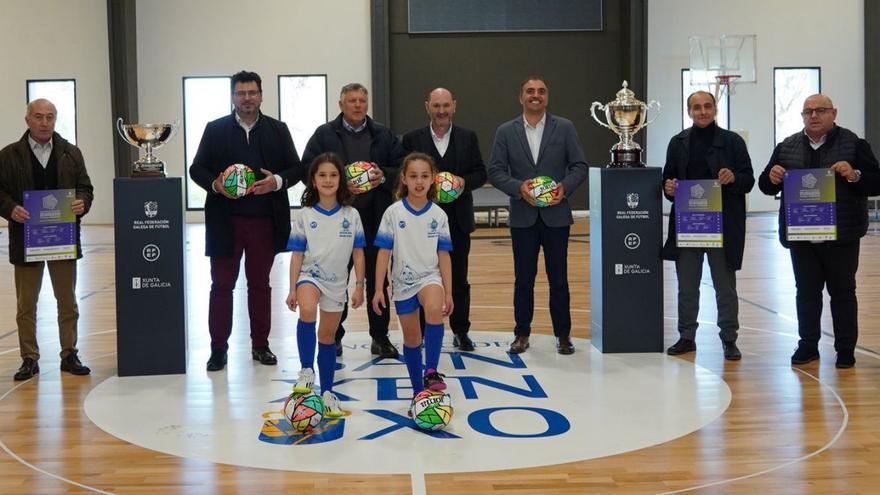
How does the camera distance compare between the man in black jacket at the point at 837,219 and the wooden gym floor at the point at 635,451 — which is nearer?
the wooden gym floor at the point at 635,451

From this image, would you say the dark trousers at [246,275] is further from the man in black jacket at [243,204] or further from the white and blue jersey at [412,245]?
the white and blue jersey at [412,245]

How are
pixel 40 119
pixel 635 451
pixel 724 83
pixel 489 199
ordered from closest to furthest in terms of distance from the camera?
pixel 635 451, pixel 40 119, pixel 489 199, pixel 724 83

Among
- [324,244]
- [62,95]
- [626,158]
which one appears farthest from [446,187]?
[62,95]

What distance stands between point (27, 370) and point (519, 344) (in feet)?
9.58

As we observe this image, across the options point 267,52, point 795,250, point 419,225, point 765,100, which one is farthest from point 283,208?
point 765,100

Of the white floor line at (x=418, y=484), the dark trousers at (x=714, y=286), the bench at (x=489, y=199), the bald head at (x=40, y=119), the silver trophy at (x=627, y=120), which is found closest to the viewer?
the white floor line at (x=418, y=484)

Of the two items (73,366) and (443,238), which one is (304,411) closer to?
(443,238)

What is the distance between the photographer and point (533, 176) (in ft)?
19.9

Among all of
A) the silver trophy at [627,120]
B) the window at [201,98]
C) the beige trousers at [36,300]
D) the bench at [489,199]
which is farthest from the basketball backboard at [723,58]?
the beige trousers at [36,300]

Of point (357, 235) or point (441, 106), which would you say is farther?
point (441, 106)

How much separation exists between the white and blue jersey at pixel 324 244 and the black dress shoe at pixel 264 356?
4.12ft

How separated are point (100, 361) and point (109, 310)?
2.36 meters

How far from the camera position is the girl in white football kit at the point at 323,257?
474cm

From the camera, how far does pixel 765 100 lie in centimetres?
1873
